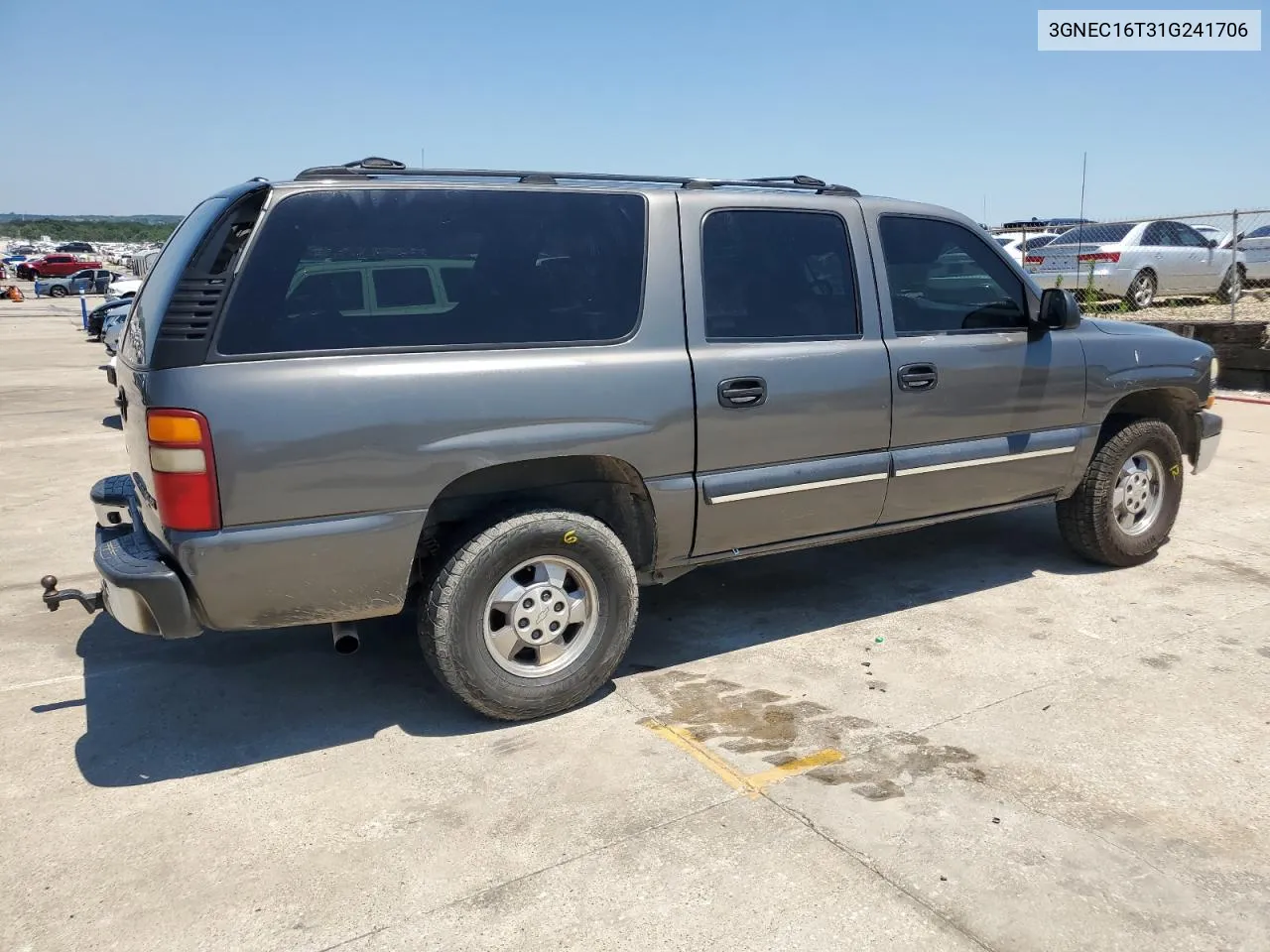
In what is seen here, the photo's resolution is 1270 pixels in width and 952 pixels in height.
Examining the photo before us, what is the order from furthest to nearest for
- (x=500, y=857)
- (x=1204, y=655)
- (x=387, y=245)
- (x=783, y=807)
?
(x=1204, y=655) → (x=387, y=245) → (x=783, y=807) → (x=500, y=857)

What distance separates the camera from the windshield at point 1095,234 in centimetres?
1477


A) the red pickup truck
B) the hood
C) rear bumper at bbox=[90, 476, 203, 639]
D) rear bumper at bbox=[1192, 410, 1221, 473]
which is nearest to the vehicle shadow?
rear bumper at bbox=[90, 476, 203, 639]

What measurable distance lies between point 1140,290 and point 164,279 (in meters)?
14.7

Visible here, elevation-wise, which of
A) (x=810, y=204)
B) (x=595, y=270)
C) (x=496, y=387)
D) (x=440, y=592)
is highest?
(x=810, y=204)

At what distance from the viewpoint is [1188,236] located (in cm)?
1534

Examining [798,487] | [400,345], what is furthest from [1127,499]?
[400,345]

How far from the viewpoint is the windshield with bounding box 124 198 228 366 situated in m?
3.31

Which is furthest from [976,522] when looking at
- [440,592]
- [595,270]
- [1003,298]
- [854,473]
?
[440,592]

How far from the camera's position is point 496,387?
3.50 metres

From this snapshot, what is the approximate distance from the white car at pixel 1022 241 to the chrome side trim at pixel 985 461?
11.6 m

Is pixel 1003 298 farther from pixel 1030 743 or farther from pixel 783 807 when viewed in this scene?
pixel 783 807

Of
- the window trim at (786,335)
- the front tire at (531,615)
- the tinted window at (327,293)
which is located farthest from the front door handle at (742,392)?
the tinted window at (327,293)

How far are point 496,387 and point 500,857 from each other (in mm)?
1527

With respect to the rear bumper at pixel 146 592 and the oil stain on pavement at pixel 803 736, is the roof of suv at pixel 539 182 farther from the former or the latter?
the oil stain on pavement at pixel 803 736
